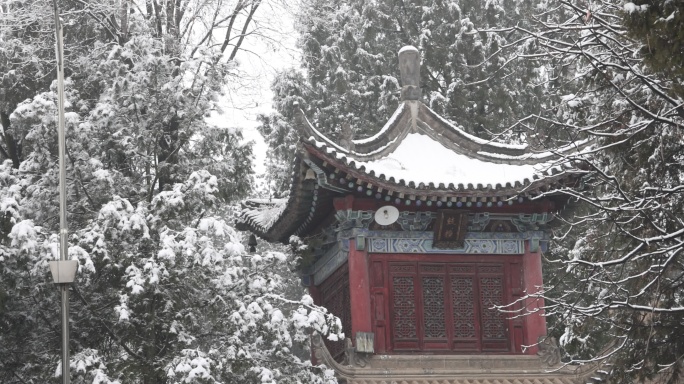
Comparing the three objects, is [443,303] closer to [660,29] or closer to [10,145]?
[10,145]

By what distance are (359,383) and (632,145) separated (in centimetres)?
545

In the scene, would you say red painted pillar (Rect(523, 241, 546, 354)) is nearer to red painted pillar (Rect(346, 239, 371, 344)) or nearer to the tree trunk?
red painted pillar (Rect(346, 239, 371, 344))

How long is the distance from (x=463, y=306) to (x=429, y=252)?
0.79 m

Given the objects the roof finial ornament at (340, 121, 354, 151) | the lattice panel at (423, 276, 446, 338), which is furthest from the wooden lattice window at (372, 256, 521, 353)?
the roof finial ornament at (340, 121, 354, 151)

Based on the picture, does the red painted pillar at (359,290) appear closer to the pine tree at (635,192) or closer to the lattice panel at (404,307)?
the lattice panel at (404,307)

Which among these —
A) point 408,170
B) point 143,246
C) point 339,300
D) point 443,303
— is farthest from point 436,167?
point 143,246

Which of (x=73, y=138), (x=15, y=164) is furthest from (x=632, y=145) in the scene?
(x=15, y=164)

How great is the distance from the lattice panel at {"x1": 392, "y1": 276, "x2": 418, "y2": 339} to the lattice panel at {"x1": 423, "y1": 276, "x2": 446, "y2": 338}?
16 cm

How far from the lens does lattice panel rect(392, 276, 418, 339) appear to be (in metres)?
13.7

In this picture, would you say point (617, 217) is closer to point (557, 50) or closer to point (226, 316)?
point (557, 50)

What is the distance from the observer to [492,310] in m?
14.0

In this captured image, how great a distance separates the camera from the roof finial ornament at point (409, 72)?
15.1 meters

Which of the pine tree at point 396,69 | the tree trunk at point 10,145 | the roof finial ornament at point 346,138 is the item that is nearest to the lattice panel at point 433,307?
the roof finial ornament at point 346,138

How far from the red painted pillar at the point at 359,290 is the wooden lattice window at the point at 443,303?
16 centimetres
